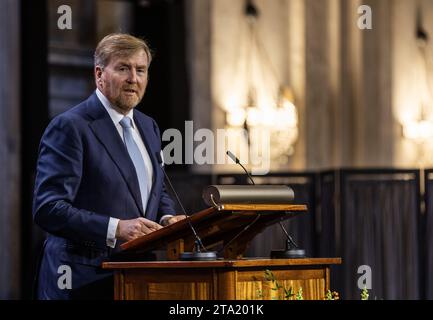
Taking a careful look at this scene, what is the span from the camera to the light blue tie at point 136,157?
458cm

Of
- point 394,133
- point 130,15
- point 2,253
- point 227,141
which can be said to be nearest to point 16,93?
point 2,253

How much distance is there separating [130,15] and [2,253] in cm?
371

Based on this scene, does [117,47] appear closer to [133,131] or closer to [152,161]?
[133,131]

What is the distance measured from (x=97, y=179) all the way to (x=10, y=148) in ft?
17.8

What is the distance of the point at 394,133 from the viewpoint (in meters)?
12.8

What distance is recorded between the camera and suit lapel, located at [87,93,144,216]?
178 inches

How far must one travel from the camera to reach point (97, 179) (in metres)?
4.49

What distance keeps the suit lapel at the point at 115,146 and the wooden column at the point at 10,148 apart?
5.11 meters

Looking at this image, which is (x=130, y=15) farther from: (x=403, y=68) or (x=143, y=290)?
(x=143, y=290)
